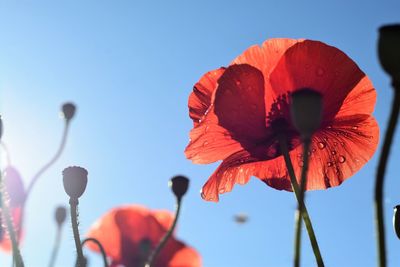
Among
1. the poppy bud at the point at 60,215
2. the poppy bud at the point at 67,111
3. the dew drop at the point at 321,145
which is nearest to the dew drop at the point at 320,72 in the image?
the dew drop at the point at 321,145

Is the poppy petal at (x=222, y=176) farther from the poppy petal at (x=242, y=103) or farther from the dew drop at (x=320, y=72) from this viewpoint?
the dew drop at (x=320, y=72)

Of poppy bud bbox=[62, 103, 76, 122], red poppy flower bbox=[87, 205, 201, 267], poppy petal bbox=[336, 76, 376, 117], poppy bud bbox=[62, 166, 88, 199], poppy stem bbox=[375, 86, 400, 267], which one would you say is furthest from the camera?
red poppy flower bbox=[87, 205, 201, 267]

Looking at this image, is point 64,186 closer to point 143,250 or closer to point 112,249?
point 143,250

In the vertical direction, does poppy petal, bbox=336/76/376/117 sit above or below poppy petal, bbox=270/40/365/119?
below

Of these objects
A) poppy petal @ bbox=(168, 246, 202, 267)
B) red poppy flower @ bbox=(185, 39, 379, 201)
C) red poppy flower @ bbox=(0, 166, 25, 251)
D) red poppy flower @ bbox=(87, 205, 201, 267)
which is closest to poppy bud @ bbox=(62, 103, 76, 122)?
red poppy flower @ bbox=(0, 166, 25, 251)

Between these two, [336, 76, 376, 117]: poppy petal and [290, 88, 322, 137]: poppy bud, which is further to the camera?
[336, 76, 376, 117]: poppy petal

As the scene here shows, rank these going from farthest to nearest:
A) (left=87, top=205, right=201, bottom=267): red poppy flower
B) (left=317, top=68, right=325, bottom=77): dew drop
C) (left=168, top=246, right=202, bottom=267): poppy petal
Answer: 1. (left=168, top=246, right=202, bottom=267): poppy petal
2. (left=87, top=205, right=201, bottom=267): red poppy flower
3. (left=317, top=68, right=325, bottom=77): dew drop

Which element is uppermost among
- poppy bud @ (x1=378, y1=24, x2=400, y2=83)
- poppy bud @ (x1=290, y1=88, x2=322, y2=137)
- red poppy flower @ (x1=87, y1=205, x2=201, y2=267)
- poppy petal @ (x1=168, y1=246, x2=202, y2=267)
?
poppy bud @ (x1=378, y1=24, x2=400, y2=83)

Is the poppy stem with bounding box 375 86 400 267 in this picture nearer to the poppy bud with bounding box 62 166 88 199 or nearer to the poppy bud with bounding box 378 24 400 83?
the poppy bud with bounding box 378 24 400 83
